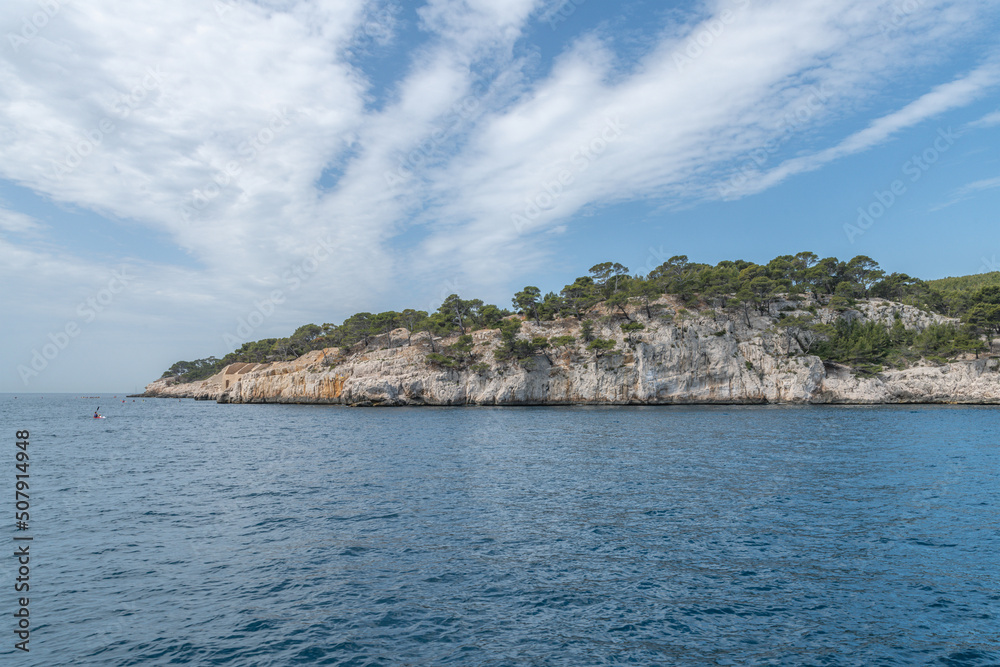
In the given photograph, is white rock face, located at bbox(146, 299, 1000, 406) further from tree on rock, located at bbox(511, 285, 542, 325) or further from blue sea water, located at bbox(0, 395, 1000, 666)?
blue sea water, located at bbox(0, 395, 1000, 666)

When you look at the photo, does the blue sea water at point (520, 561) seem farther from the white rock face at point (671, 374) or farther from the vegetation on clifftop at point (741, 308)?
the vegetation on clifftop at point (741, 308)

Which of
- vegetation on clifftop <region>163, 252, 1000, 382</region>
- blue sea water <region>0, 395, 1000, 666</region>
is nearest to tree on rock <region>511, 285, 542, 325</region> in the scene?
vegetation on clifftop <region>163, 252, 1000, 382</region>

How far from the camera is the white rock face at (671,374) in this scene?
67.6m

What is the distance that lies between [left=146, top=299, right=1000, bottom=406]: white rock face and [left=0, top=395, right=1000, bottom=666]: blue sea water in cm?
4623

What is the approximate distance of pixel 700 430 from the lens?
38.7 meters

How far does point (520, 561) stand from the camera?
40.5ft

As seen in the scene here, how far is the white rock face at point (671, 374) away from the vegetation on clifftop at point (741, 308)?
198cm

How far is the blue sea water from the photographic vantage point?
28.3 feet

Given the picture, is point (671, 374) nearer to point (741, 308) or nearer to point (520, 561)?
point (741, 308)

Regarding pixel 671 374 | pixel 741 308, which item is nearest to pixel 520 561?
pixel 671 374

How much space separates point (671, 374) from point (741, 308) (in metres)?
20.1

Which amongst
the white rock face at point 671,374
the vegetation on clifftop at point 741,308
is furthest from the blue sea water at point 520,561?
the vegetation on clifftop at point 741,308

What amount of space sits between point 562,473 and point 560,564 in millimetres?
11281

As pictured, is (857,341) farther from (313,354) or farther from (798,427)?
(313,354)
